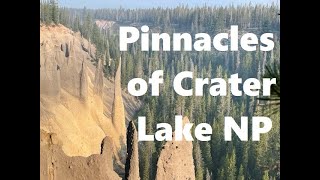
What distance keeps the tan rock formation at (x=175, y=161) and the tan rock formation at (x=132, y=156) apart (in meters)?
0.59

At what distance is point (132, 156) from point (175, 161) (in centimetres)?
84

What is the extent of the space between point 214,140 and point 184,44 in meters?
2.11

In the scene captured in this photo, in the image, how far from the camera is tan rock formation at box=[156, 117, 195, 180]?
8.88 meters

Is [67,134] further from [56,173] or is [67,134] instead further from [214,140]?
[214,140]

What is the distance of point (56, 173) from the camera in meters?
8.11

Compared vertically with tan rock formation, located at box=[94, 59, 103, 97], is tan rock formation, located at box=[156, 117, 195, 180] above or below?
below

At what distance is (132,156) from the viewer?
8.25m

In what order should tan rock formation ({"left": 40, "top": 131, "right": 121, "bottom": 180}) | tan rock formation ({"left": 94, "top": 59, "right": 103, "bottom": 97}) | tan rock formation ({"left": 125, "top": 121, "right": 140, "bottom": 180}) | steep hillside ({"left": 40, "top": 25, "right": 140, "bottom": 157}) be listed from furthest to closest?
1. tan rock formation ({"left": 94, "top": 59, "right": 103, "bottom": 97})
2. steep hillside ({"left": 40, "top": 25, "right": 140, "bottom": 157})
3. tan rock formation ({"left": 125, "top": 121, "right": 140, "bottom": 180})
4. tan rock formation ({"left": 40, "top": 131, "right": 121, "bottom": 180})

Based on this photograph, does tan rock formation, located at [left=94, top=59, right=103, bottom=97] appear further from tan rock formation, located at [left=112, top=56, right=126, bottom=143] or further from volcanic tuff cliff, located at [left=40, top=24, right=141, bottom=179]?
tan rock formation, located at [left=112, top=56, right=126, bottom=143]

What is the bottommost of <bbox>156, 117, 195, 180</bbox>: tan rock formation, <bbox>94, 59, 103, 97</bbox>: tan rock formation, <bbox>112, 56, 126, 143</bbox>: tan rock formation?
<bbox>156, 117, 195, 180</bbox>: tan rock formation

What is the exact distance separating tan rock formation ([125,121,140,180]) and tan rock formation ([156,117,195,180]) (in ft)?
1.95

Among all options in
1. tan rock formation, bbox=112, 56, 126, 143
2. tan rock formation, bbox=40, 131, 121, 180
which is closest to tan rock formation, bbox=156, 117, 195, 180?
tan rock formation, bbox=112, 56, 126, 143

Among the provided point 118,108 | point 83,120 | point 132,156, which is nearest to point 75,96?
point 83,120

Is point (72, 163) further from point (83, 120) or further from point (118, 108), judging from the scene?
point (118, 108)
